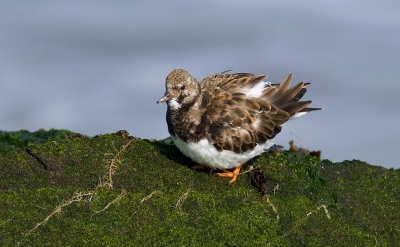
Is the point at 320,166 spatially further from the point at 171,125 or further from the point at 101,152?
the point at 101,152

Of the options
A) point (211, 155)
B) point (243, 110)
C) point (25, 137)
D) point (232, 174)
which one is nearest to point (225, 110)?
point (243, 110)

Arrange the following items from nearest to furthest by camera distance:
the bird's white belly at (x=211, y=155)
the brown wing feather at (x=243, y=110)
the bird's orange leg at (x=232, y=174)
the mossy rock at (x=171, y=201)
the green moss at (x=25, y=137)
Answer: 1. the mossy rock at (x=171, y=201)
2. the bird's white belly at (x=211, y=155)
3. the brown wing feather at (x=243, y=110)
4. the bird's orange leg at (x=232, y=174)
5. the green moss at (x=25, y=137)

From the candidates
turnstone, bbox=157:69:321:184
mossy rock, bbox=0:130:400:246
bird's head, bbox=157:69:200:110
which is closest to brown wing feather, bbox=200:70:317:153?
turnstone, bbox=157:69:321:184

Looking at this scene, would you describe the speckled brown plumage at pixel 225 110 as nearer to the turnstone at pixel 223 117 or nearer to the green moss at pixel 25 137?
the turnstone at pixel 223 117

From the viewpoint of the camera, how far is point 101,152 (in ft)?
24.6

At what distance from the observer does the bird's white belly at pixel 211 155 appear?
23.6 feet

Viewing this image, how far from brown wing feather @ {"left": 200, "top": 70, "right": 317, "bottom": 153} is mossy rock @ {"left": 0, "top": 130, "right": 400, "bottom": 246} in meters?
0.53

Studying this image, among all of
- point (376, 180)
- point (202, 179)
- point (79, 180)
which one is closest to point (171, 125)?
point (202, 179)

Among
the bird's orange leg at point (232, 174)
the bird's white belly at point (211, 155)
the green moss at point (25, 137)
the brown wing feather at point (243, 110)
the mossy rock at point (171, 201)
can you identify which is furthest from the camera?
the green moss at point (25, 137)

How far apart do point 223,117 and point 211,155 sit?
1.62 feet

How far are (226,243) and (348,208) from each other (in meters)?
2.13

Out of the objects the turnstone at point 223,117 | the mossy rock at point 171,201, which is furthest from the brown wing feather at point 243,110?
the mossy rock at point 171,201

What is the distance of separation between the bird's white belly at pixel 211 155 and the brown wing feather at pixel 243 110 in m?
0.07

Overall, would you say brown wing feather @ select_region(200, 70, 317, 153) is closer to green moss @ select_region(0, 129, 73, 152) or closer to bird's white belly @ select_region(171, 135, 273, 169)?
bird's white belly @ select_region(171, 135, 273, 169)
